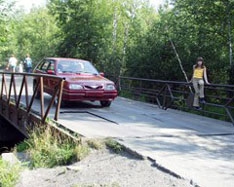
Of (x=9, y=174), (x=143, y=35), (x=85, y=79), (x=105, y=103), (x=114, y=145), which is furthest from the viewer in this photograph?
(x=143, y=35)

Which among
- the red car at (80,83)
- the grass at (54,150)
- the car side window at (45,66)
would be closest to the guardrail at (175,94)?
the red car at (80,83)

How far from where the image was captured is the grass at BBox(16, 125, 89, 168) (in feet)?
22.0

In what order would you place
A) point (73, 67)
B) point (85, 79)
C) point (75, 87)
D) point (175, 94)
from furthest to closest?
point (175, 94)
point (73, 67)
point (85, 79)
point (75, 87)

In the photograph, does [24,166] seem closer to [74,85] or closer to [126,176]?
[126,176]

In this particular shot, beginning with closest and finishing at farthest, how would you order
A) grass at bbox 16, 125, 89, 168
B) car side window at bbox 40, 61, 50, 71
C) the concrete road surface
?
the concrete road surface < grass at bbox 16, 125, 89, 168 < car side window at bbox 40, 61, 50, 71

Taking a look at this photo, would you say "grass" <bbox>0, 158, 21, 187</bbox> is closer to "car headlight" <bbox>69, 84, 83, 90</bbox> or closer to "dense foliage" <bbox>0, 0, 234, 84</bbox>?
"car headlight" <bbox>69, 84, 83, 90</bbox>

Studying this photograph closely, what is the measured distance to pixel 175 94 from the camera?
15.8 metres

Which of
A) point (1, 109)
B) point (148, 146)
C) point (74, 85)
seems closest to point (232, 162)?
point (148, 146)

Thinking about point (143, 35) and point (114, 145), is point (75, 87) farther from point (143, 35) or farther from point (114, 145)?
point (143, 35)

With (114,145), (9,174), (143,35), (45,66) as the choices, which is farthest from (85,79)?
(143,35)

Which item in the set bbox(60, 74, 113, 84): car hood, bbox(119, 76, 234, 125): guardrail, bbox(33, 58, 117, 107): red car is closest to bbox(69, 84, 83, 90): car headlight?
bbox(33, 58, 117, 107): red car

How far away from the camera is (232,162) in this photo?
6.37 meters

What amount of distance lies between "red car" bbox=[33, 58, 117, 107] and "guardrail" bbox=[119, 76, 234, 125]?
83.4 inches

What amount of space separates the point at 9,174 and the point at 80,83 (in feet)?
20.0
